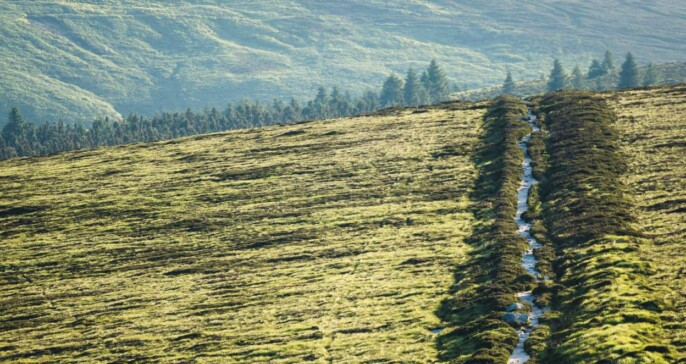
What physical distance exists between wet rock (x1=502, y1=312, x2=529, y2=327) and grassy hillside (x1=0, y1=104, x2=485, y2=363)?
18.0ft

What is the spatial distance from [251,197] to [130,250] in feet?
59.2

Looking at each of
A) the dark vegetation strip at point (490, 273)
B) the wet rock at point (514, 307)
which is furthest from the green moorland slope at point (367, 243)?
the wet rock at point (514, 307)

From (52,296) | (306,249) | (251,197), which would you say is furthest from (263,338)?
(251,197)

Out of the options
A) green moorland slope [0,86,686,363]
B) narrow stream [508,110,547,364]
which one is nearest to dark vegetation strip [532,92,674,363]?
green moorland slope [0,86,686,363]

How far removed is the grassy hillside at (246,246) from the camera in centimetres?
6631

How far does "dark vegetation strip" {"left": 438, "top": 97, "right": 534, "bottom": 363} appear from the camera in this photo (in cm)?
5606

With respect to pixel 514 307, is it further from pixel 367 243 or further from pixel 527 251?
pixel 367 243

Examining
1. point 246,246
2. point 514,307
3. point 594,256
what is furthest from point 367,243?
point 514,307

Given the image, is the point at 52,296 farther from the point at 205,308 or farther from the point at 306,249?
the point at 306,249

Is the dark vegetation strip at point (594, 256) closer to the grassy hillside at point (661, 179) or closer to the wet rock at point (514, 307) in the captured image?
the grassy hillside at point (661, 179)

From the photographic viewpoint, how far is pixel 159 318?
72.8 metres

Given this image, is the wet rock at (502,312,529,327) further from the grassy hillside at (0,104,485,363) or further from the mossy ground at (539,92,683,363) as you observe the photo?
the grassy hillside at (0,104,485,363)

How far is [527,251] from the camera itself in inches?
2844

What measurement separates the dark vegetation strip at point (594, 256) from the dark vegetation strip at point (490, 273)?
3.09m
